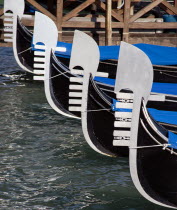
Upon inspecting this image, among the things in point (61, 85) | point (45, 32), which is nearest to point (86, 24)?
point (61, 85)

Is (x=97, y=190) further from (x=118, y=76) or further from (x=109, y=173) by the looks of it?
(x=118, y=76)

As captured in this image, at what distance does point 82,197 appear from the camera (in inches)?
258

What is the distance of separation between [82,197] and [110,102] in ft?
3.06

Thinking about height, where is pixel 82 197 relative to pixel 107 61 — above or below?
below

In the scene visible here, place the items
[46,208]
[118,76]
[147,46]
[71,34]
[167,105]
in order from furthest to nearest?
1. [71,34]
2. [147,46]
3. [167,105]
4. [46,208]
5. [118,76]

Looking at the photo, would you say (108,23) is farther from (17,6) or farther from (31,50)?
(17,6)

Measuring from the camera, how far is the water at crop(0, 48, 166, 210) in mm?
6457

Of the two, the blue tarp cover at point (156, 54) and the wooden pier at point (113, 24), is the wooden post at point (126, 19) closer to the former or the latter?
the wooden pier at point (113, 24)

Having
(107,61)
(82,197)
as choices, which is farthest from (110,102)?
(107,61)

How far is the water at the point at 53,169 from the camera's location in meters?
6.46

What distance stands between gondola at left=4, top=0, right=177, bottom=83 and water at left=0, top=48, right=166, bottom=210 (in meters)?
0.96

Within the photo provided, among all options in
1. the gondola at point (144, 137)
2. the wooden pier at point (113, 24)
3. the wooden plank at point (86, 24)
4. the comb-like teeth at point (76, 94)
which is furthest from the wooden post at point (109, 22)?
the gondola at point (144, 137)

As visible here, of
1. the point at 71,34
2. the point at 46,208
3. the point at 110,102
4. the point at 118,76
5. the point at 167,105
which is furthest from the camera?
the point at 71,34

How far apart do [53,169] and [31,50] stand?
402 cm
